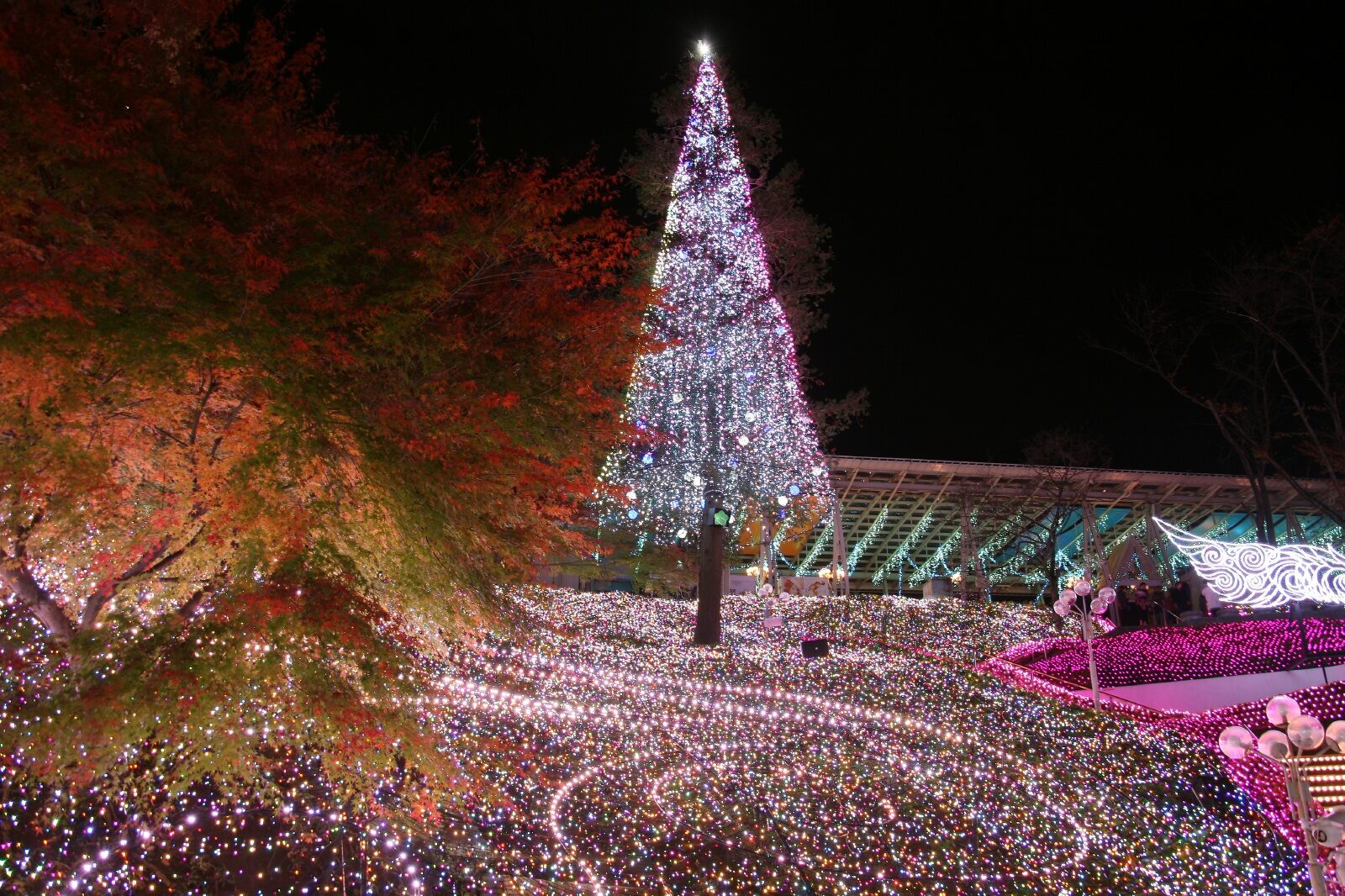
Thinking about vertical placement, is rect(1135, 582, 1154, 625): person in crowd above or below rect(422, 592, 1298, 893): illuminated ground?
above

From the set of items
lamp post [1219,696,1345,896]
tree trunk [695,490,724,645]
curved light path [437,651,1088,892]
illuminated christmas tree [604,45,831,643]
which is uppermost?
illuminated christmas tree [604,45,831,643]

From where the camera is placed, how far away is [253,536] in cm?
552

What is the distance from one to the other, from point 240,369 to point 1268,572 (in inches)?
608

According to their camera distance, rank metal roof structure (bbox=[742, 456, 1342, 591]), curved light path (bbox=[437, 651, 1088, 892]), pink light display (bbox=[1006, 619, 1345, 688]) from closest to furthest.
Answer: curved light path (bbox=[437, 651, 1088, 892]) → pink light display (bbox=[1006, 619, 1345, 688]) → metal roof structure (bbox=[742, 456, 1342, 591])

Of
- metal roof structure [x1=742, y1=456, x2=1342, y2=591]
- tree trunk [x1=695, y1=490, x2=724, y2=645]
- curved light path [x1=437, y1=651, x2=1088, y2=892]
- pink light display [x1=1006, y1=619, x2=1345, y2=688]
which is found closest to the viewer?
curved light path [x1=437, y1=651, x2=1088, y2=892]

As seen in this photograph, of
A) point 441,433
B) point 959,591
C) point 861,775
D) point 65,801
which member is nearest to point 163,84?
point 441,433

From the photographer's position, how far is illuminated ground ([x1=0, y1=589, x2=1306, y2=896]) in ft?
20.6

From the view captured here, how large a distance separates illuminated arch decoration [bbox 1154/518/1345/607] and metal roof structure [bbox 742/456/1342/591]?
323 inches

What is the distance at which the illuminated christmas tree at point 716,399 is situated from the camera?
47.3 ft

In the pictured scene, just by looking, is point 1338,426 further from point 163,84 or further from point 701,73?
point 163,84

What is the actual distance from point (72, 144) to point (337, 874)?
5.33 m

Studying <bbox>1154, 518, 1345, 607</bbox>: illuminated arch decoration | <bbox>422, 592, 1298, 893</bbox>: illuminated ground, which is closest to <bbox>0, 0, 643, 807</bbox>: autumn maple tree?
<bbox>422, 592, 1298, 893</bbox>: illuminated ground

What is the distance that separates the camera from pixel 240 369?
5.39 metres

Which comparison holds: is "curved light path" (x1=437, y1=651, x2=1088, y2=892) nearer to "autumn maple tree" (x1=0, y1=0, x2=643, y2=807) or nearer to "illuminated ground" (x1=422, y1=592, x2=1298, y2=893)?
"illuminated ground" (x1=422, y1=592, x2=1298, y2=893)
